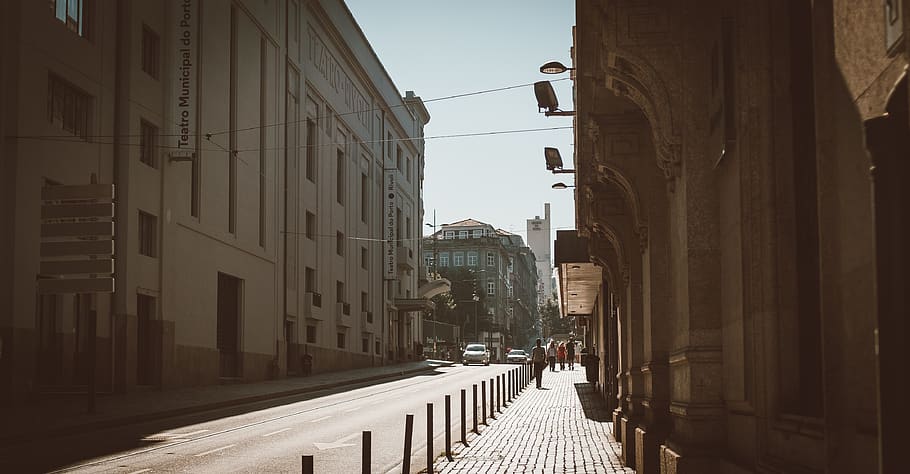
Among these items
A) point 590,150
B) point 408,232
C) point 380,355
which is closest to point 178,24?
point 590,150

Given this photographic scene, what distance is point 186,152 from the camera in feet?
95.3

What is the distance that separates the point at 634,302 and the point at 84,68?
1575cm

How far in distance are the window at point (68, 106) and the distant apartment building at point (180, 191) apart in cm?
5

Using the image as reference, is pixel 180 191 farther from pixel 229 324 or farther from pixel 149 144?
pixel 229 324

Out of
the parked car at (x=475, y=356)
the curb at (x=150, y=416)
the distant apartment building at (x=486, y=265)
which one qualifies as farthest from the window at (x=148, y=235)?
Result: the distant apartment building at (x=486, y=265)

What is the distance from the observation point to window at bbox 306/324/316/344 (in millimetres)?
44544

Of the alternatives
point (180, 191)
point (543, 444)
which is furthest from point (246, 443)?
point (180, 191)

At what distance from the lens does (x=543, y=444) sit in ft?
52.3

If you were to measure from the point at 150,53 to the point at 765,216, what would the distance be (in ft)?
83.1

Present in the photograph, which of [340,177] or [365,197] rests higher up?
[340,177]

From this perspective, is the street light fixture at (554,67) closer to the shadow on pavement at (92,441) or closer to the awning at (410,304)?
the shadow on pavement at (92,441)

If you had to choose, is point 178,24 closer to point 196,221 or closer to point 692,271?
point 196,221

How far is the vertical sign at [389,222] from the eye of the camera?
62219mm

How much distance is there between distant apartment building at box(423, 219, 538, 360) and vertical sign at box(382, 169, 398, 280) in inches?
1838
